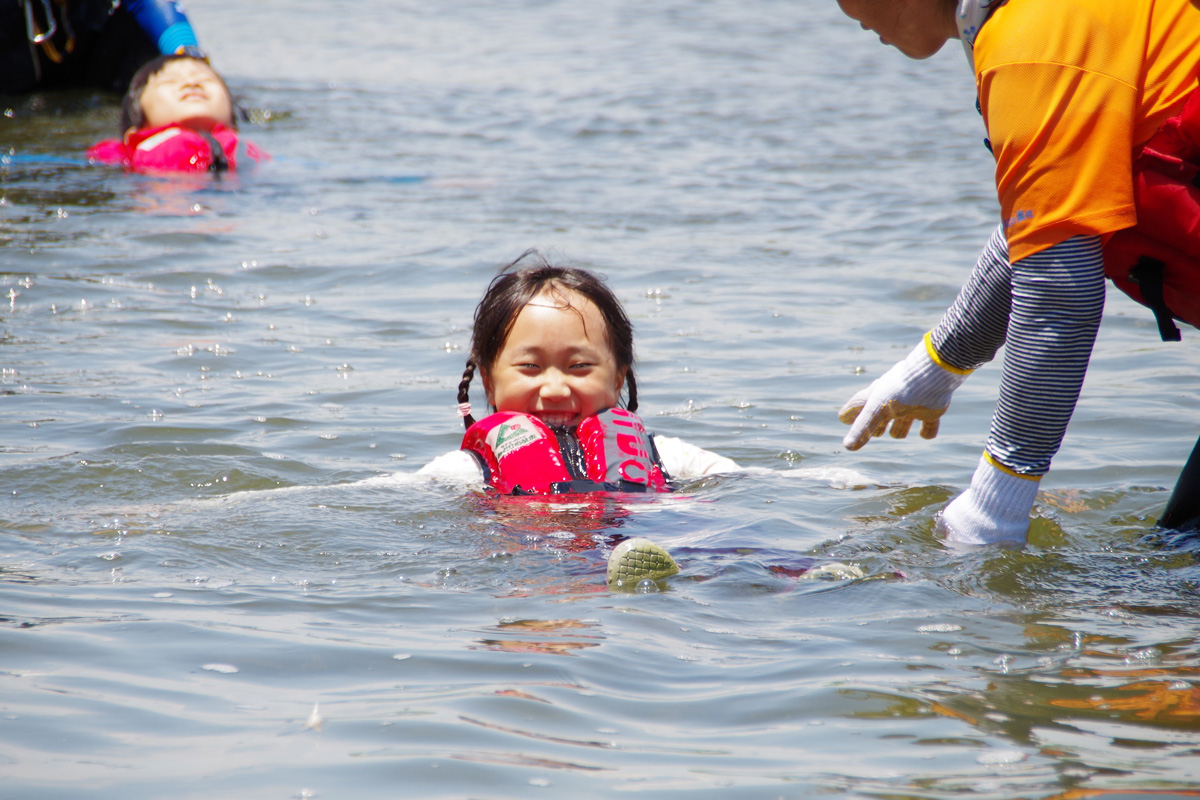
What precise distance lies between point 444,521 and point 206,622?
1.06 meters

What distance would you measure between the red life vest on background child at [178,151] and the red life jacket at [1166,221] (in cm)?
868

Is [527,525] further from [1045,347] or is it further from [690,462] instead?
[1045,347]

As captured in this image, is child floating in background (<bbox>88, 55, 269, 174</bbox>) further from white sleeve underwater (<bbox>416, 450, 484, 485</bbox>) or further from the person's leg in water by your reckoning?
the person's leg in water

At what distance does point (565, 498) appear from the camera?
4004 mm

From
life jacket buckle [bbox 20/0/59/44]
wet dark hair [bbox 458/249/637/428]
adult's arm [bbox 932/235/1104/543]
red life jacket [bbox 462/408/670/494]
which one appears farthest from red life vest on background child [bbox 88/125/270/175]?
adult's arm [bbox 932/235/1104/543]

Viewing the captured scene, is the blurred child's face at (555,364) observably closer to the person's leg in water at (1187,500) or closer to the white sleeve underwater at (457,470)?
the white sleeve underwater at (457,470)

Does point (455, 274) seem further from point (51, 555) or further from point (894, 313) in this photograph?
point (51, 555)

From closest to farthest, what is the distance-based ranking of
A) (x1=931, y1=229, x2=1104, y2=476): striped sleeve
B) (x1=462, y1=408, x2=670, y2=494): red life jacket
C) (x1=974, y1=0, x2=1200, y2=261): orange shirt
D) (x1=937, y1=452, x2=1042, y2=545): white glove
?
(x1=974, y1=0, x2=1200, y2=261): orange shirt < (x1=931, y1=229, x2=1104, y2=476): striped sleeve < (x1=937, y1=452, x2=1042, y2=545): white glove < (x1=462, y1=408, x2=670, y2=494): red life jacket

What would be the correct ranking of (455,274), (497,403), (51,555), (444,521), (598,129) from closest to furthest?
(51,555) → (444,521) → (497,403) → (455,274) → (598,129)

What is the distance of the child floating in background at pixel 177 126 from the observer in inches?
400

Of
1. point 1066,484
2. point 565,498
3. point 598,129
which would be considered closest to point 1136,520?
point 1066,484

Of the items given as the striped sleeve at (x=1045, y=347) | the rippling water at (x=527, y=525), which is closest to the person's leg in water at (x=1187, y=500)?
the rippling water at (x=527, y=525)

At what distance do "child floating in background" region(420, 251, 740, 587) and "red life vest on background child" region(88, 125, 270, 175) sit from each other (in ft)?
21.4

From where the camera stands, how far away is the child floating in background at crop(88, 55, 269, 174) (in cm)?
1017
